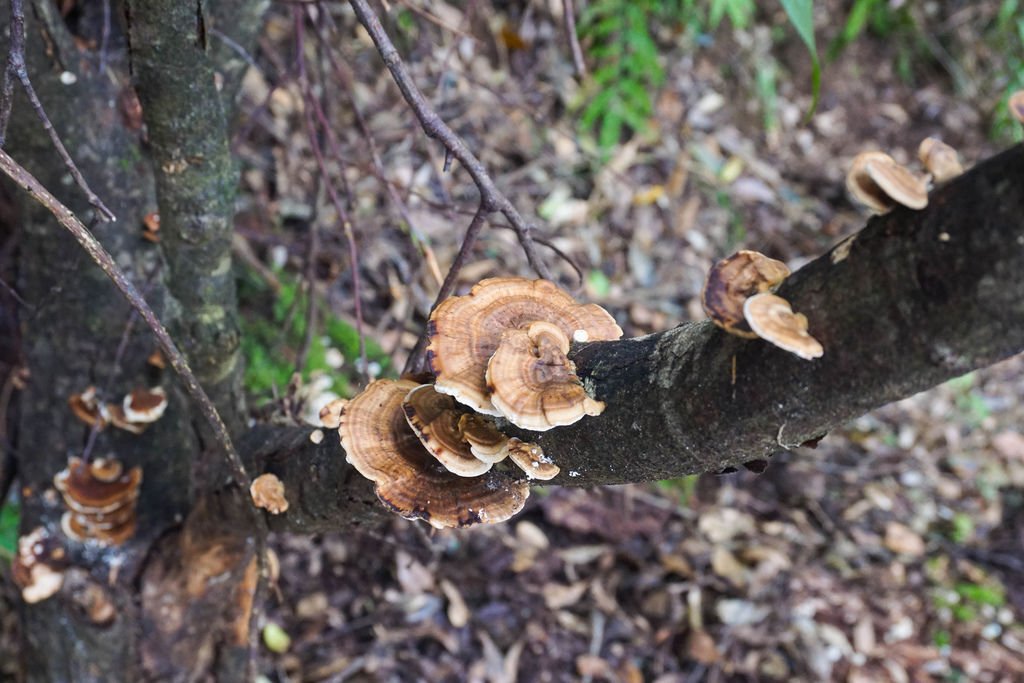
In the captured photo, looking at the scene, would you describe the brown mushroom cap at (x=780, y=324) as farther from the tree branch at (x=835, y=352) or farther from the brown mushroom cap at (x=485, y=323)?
the brown mushroom cap at (x=485, y=323)

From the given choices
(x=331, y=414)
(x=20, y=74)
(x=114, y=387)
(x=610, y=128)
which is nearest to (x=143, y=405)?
(x=114, y=387)

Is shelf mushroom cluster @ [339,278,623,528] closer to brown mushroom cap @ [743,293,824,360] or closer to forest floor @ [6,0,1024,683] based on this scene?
brown mushroom cap @ [743,293,824,360]

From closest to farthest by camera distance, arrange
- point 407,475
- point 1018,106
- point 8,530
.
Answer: point 1018,106, point 407,475, point 8,530

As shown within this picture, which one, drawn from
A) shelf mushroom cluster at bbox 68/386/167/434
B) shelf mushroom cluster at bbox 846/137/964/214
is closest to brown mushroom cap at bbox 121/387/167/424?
shelf mushroom cluster at bbox 68/386/167/434

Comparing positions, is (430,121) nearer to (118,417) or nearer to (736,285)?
(736,285)

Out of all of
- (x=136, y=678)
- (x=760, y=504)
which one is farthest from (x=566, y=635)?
(x=136, y=678)

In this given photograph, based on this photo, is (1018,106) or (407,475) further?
(407,475)

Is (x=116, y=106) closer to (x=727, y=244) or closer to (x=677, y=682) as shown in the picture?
(x=677, y=682)

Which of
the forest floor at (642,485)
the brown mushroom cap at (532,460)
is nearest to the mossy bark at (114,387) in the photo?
the forest floor at (642,485)
